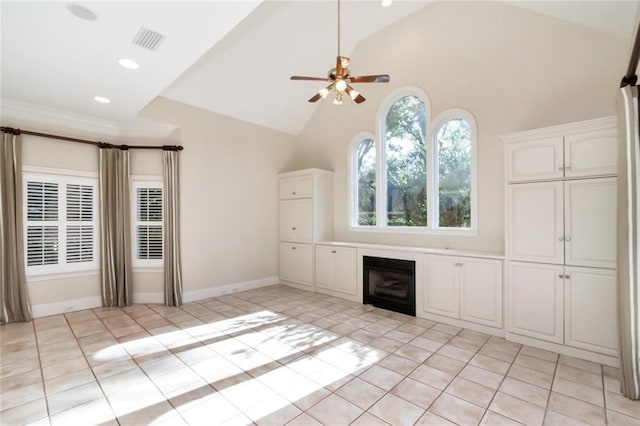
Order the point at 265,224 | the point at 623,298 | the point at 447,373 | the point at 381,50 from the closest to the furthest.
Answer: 1. the point at 623,298
2. the point at 447,373
3. the point at 381,50
4. the point at 265,224

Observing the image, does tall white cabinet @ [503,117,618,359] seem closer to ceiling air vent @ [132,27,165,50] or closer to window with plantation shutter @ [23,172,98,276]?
ceiling air vent @ [132,27,165,50]

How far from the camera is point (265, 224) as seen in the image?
19.5ft

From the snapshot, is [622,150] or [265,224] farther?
[265,224]

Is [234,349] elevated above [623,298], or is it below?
below

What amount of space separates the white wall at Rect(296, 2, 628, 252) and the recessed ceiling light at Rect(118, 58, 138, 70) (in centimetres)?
358

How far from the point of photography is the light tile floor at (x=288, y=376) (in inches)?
82.3

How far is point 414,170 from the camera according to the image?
15.9ft

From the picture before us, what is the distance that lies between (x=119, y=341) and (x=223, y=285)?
6.73 feet

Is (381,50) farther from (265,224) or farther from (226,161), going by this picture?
(265,224)

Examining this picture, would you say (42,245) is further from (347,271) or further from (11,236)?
(347,271)

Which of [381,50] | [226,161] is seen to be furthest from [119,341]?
[381,50]

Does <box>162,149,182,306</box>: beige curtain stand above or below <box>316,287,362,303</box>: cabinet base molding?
above

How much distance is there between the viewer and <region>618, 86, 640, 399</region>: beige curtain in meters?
2.23

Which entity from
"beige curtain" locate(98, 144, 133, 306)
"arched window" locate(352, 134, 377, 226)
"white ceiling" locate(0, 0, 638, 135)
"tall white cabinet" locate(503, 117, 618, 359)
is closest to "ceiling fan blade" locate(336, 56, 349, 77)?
"white ceiling" locate(0, 0, 638, 135)
